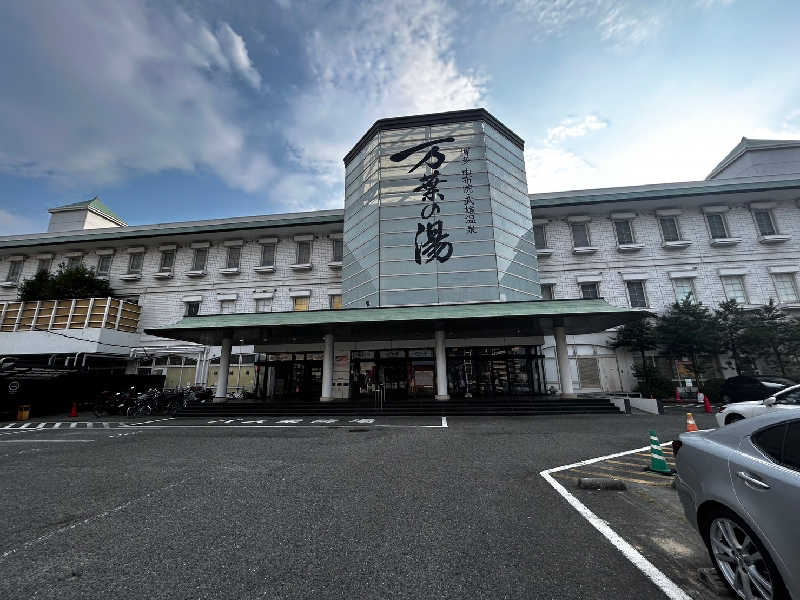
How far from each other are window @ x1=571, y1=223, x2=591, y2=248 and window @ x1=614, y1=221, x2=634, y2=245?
1949 millimetres

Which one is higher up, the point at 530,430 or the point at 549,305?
the point at 549,305

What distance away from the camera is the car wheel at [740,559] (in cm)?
217

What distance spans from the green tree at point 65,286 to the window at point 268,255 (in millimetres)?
11513

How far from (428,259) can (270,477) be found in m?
15.3

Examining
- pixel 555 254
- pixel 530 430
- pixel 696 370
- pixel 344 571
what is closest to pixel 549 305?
pixel 530 430

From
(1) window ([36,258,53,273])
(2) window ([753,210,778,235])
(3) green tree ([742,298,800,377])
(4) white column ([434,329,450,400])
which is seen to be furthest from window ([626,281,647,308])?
(1) window ([36,258,53,273])

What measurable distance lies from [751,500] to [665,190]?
2609 centimetres

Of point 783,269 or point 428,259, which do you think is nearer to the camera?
point 428,259

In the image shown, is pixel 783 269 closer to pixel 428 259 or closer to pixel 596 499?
pixel 428 259

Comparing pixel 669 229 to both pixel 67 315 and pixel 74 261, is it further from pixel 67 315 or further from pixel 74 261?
pixel 74 261

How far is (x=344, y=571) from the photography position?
291 cm

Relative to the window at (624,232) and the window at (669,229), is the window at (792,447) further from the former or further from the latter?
the window at (669,229)

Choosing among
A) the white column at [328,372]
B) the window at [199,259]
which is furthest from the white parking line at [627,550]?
the window at [199,259]

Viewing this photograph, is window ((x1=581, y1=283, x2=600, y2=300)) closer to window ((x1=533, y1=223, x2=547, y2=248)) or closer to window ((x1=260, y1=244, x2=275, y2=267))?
window ((x1=533, y1=223, x2=547, y2=248))
